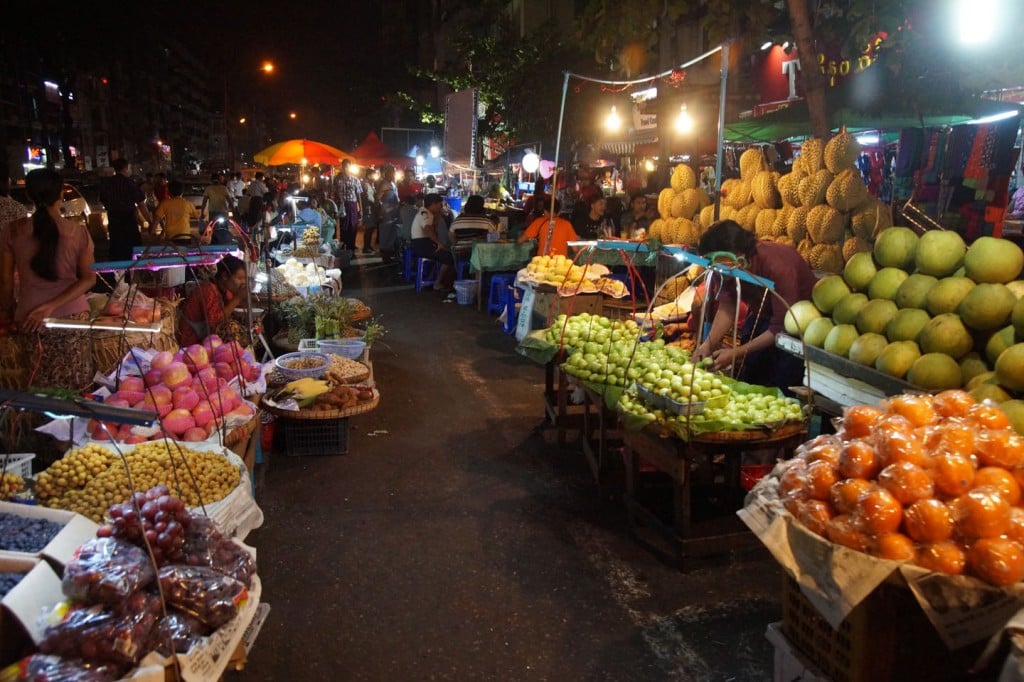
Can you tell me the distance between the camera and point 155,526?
8.61ft

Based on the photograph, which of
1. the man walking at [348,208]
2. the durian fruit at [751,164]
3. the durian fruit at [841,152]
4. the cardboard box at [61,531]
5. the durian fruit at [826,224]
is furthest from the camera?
the man walking at [348,208]

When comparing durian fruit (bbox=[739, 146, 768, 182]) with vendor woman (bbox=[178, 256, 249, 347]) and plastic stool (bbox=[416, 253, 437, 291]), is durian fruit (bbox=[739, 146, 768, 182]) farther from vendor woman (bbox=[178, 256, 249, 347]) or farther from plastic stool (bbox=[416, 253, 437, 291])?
plastic stool (bbox=[416, 253, 437, 291])

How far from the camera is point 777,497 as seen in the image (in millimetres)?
2760

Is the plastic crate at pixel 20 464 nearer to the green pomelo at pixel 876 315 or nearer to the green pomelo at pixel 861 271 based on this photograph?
the green pomelo at pixel 876 315

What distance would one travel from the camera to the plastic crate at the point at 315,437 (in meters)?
6.30

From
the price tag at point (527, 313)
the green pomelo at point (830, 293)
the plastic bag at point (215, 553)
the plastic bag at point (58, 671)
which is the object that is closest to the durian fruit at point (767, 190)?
the green pomelo at point (830, 293)

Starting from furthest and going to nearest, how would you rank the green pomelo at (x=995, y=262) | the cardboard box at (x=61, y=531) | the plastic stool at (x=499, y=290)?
the plastic stool at (x=499, y=290), the green pomelo at (x=995, y=262), the cardboard box at (x=61, y=531)

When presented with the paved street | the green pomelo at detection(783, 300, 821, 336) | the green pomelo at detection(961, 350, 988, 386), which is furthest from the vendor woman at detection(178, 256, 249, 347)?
the green pomelo at detection(961, 350, 988, 386)

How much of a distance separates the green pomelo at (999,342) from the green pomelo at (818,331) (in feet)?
3.43

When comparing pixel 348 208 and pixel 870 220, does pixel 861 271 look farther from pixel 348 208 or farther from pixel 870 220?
pixel 348 208

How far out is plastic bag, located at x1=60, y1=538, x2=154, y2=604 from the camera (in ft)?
7.60

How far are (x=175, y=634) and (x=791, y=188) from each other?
20.5ft

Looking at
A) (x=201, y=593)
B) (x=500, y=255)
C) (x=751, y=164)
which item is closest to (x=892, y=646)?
(x=201, y=593)

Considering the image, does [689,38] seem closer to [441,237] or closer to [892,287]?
[441,237]
